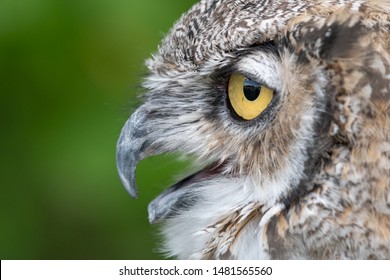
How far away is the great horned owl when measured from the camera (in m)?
1.65

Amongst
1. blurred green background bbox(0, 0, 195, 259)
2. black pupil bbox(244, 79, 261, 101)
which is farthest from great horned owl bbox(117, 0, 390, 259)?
blurred green background bbox(0, 0, 195, 259)

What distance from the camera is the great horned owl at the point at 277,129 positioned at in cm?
165

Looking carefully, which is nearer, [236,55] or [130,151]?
[236,55]

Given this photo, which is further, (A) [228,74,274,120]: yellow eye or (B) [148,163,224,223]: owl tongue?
(B) [148,163,224,223]: owl tongue

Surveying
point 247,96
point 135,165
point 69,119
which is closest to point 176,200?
point 135,165

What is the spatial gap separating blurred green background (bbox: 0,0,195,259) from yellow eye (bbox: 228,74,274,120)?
1156mm

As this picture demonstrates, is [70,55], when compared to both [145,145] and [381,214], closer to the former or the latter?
[145,145]

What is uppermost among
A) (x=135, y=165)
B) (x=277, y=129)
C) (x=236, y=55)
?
(x=236, y=55)

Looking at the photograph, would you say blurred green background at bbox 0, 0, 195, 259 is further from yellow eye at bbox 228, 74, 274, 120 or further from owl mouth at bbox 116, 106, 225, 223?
yellow eye at bbox 228, 74, 274, 120

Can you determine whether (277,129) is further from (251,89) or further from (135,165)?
(135,165)

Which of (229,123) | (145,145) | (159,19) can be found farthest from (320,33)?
(159,19)

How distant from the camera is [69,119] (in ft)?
10.6

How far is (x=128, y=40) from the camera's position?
3305 mm

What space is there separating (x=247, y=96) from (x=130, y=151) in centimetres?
39
